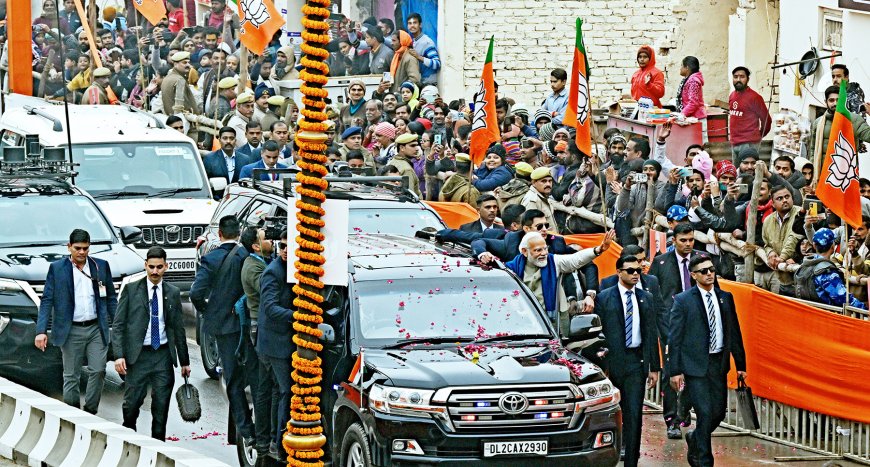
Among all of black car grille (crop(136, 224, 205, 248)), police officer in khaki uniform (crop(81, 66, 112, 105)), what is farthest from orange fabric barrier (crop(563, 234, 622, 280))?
police officer in khaki uniform (crop(81, 66, 112, 105))

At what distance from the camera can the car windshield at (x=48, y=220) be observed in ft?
57.7

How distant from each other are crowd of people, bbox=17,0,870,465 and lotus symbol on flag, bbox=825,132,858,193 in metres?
0.46

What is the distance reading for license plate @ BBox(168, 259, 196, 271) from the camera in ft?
66.4

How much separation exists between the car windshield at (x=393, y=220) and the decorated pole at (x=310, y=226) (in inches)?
294

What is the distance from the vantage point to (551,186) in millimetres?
18938

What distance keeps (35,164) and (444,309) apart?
782 cm

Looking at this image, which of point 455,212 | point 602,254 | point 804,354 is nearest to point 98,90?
point 455,212

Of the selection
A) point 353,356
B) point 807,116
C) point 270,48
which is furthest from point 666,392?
point 270,48

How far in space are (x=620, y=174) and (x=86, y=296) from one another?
7.18 metres

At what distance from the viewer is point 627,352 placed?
13.6 meters

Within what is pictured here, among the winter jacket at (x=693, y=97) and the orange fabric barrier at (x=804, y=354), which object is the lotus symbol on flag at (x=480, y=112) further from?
the orange fabric barrier at (x=804, y=354)

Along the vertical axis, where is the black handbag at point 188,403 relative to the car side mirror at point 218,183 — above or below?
below

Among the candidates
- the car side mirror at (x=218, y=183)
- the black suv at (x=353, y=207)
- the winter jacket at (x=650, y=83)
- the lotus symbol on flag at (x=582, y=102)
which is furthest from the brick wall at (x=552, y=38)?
the black suv at (x=353, y=207)

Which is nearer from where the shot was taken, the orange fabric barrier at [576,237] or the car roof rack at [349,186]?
the car roof rack at [349,186]
